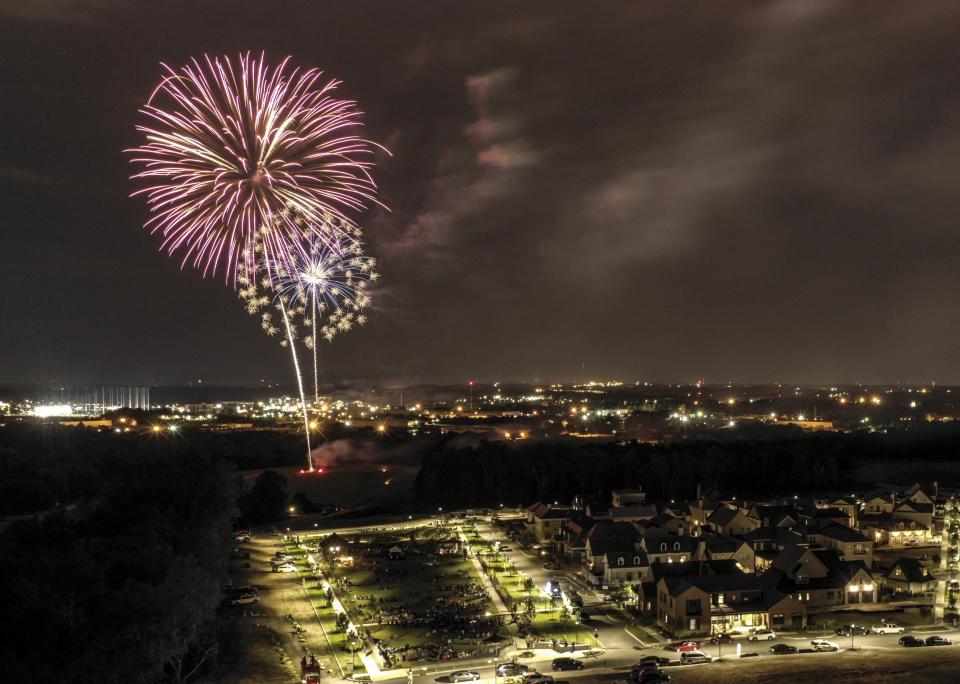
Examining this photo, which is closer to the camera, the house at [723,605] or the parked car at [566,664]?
the parked car at [566,664]

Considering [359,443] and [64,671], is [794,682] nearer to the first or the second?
→ [64,671]

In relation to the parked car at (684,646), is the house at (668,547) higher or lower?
higher

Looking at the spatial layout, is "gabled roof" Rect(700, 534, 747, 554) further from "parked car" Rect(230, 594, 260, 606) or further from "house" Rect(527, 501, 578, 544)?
"parked car" Rect(230, 594, 260, 606)

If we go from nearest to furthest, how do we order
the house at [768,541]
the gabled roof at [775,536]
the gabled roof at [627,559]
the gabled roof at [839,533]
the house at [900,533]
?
the gabled roof at [627,559] < the house at [768,541] < the gabled roof at [775,536] < the gabled roof at [839,533] < the house at [900,533]

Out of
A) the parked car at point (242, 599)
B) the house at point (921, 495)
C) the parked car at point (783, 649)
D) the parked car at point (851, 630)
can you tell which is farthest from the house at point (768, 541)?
the parked car at point (242, 599)

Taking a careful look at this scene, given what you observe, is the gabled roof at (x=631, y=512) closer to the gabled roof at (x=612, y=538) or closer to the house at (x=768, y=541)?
the gabled roof at (x=612, y=538)

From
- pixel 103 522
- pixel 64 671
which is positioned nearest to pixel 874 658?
pixel 64 671

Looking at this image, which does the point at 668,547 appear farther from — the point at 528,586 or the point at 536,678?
the point at 536,678
